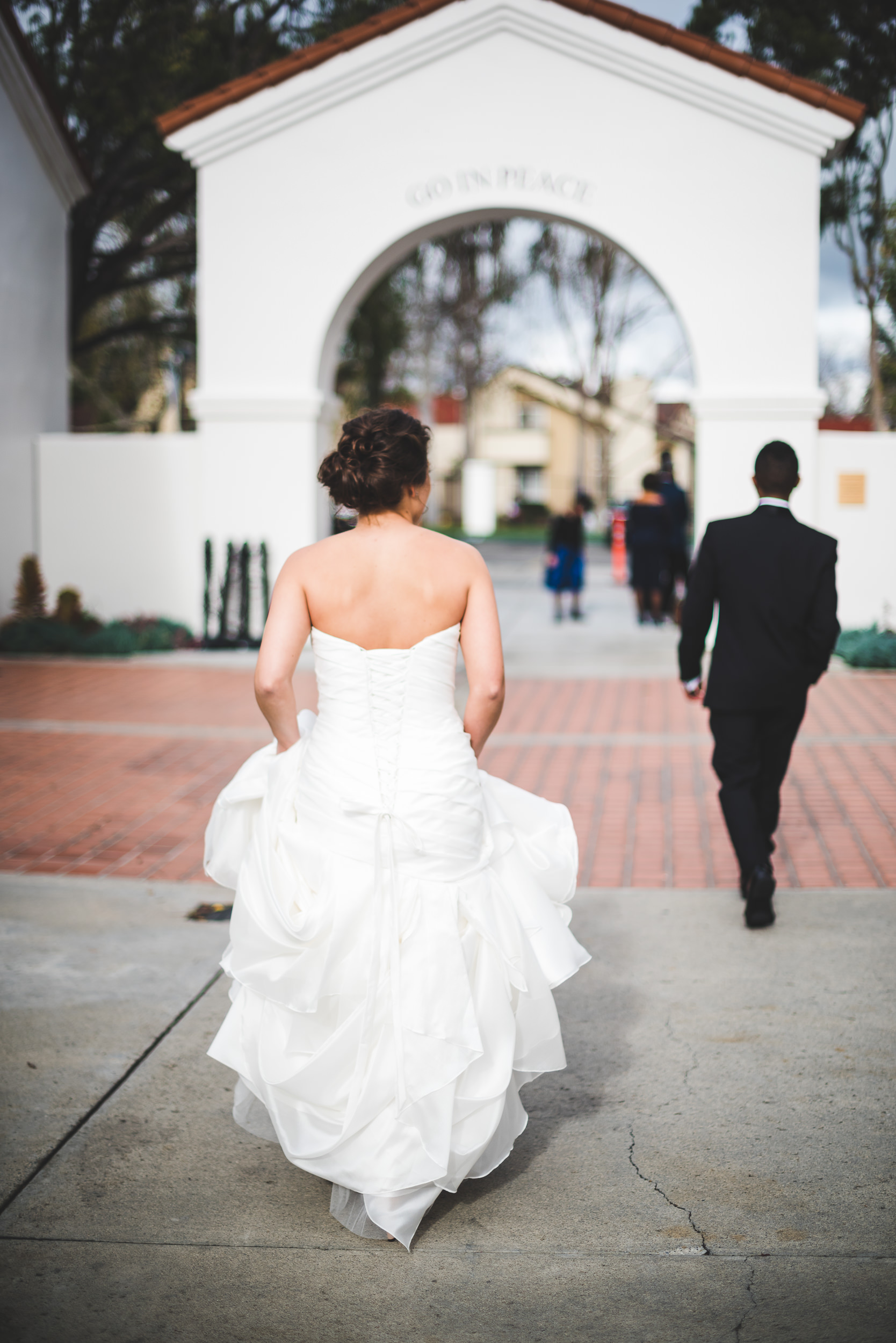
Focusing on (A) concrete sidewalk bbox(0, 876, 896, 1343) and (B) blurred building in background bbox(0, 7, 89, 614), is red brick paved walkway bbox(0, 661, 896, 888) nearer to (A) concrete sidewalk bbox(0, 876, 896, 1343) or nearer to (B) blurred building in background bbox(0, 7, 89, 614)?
(A) concrete sidewalk bbox(0, 876, 896, 1343)

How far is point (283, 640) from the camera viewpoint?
3008mm

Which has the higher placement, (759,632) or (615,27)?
(615,27)

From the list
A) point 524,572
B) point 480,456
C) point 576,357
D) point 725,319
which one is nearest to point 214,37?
point 725,319

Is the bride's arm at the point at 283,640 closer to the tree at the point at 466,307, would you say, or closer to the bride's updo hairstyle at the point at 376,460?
the bride's updo hairstyle at the point at 376,460

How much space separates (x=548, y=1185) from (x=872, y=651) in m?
8.79

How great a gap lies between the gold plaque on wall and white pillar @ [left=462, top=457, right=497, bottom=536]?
27.1 meters

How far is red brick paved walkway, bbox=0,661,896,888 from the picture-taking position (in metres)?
5.87

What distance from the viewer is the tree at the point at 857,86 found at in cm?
1545

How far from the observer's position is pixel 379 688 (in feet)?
9.81

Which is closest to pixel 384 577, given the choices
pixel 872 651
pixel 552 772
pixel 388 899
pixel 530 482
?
pixel 388 899

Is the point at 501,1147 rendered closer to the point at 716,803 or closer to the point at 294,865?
the point at 294,865

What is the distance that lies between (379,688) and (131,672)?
8.65m

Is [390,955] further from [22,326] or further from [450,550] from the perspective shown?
[22,326]

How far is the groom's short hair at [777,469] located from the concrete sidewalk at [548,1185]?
1.78 metres
